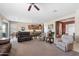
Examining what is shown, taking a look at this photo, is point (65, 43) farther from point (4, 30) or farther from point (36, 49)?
point (4, 30)

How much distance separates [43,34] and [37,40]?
0.26 m

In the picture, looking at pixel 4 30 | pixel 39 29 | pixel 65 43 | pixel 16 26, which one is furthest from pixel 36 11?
pixel 65 43

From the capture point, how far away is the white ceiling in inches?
98.5

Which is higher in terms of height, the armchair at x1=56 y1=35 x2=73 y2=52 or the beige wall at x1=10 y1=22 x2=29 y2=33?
the beige wall at x1=10 y1=22 x2=29 y2=33

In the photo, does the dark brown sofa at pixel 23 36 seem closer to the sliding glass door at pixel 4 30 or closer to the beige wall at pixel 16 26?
the beige wall at pixel 16 26

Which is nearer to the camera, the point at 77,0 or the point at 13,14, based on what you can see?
the point at 77,0

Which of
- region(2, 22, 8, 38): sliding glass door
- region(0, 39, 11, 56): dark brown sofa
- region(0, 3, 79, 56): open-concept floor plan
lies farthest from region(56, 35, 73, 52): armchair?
region(2, 22, 8, 38): sliding glass door

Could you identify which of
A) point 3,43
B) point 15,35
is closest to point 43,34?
point 15,35

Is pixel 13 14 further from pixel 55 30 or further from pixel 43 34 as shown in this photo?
pixel 55 30

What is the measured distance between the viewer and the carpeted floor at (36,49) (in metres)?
2.58

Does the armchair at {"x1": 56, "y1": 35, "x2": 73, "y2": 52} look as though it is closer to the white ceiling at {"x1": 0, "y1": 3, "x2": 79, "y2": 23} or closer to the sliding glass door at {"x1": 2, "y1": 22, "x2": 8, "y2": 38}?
the white ceiling at {"x1": 0, "y1": 3, "x2": 79, "y2": 23}

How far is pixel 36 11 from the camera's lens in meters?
2.68

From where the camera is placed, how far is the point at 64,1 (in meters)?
2.44

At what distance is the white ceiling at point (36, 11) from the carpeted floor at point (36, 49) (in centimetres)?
68
